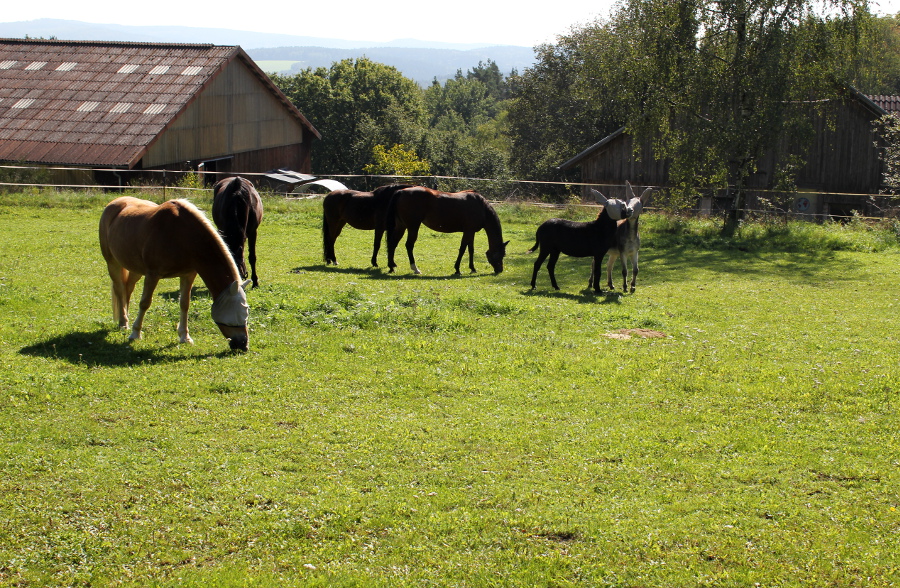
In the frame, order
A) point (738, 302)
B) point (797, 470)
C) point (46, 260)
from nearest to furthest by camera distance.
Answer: point (797, 470)
point (738, 302)
point (46, 260)

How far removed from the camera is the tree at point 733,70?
74.7ft

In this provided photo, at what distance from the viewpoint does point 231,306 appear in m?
9.35

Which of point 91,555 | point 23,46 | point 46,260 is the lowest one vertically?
point 91,555

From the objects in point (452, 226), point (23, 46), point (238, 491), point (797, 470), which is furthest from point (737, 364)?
point (23, 46)

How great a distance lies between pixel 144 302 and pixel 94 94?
99.0 ft

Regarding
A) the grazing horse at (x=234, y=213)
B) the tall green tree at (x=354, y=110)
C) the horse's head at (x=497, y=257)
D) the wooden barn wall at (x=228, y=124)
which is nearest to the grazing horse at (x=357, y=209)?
the horse's head at (x=497, y=257)

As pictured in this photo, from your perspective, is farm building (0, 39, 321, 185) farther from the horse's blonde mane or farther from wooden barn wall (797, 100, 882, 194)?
wooden barn wall (797, 100, 882, 194)

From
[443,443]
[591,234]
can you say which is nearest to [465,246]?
[591,234]

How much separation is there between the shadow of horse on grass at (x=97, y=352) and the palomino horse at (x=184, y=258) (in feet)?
1.19

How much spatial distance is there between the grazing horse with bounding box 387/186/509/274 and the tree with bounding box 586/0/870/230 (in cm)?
925

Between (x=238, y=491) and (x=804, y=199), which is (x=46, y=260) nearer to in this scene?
(x=238, y=491)

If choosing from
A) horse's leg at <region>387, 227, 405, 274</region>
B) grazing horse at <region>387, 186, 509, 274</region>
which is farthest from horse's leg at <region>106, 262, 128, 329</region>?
grazing horse at <region>387, 186, 509, 274</region>

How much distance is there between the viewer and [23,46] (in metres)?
40.3

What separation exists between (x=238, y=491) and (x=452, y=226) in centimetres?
1213
